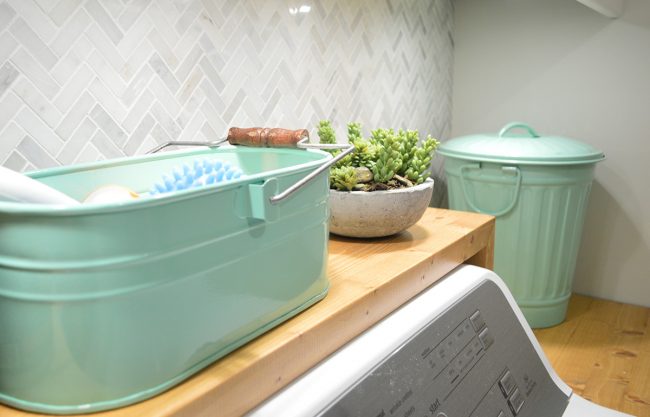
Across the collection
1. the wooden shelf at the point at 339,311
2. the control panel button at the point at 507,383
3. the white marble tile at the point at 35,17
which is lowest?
the control panel button at the point at 507,383

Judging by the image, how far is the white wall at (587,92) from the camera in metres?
1.98

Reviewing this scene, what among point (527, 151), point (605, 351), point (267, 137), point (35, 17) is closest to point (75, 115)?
point (35, 17)

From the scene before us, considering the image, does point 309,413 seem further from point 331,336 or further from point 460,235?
point 460,235

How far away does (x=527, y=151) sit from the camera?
1741mm

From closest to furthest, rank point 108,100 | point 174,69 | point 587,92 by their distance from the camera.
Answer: point 108,100, point 174,69, point 587,92

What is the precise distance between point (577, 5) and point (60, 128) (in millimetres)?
1922

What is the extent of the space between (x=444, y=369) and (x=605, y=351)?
4.61 ft

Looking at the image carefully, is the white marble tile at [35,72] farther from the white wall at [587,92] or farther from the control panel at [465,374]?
the white wall at [587,92]

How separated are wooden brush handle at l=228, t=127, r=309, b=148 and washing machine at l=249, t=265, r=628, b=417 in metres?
0.29

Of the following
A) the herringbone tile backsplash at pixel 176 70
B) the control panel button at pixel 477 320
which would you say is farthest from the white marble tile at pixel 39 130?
the control panel button at pixel 477 320

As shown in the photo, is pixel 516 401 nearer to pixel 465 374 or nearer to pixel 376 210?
pixel 465 374

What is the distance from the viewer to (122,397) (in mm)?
460

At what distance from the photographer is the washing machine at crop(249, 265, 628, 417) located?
0.60 metres

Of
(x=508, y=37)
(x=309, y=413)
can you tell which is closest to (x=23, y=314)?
(x=309, y=413)
